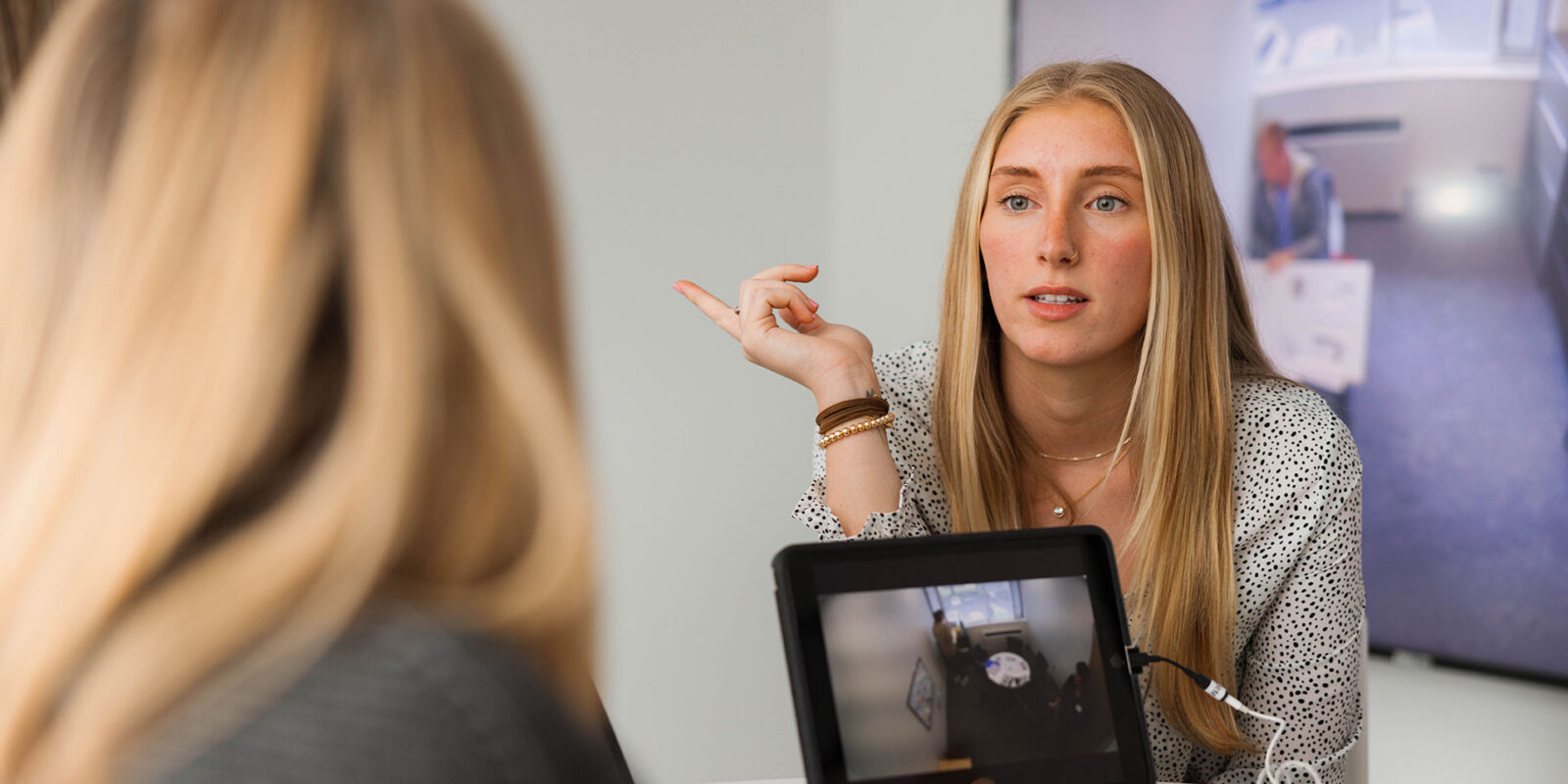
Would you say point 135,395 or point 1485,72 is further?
point 1485,72

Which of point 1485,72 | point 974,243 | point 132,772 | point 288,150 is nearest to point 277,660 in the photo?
point 132,772

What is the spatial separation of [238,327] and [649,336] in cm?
174

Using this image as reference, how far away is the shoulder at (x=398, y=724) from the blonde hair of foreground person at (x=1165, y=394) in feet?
2.94

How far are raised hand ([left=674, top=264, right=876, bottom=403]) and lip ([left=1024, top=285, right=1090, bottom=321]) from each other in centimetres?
18

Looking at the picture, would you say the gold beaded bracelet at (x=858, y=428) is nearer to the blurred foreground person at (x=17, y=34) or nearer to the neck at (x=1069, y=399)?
the neck at (x=1069, y=399)

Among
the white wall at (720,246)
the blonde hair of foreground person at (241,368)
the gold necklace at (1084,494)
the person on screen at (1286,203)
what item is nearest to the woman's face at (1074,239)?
the gold necklace at (1084,494)

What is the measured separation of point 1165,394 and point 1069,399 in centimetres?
13

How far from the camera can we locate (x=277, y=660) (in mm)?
436

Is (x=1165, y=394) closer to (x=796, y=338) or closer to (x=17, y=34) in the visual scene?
(x=796, y=338)

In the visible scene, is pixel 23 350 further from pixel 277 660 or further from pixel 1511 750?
pixel 1511 750

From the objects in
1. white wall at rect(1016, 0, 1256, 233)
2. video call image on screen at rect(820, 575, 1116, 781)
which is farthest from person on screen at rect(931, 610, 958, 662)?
white wall at rect(1016, 0, 1256, 233)

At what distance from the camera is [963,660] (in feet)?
2.86

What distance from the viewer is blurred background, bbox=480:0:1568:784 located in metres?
1.58

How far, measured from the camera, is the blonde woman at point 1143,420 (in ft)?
3.99
